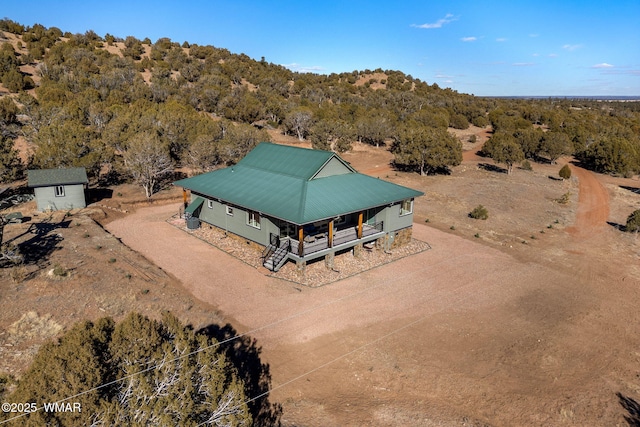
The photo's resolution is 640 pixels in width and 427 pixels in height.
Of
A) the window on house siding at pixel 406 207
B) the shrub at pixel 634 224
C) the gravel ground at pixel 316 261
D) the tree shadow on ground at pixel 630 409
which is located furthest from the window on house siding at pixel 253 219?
the shrub at pixel 634 224

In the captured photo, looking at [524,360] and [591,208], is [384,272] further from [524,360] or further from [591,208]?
[591,208]

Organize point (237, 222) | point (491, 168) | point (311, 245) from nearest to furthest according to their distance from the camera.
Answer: point (311, 245) → point (237, 222) → point (491, 168)

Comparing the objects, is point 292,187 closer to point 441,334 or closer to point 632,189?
point 441,334

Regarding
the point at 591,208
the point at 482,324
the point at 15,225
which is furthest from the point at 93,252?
the point at 591,208

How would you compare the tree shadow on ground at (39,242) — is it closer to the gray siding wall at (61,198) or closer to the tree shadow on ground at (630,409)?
the gray siding wall at (61,198)

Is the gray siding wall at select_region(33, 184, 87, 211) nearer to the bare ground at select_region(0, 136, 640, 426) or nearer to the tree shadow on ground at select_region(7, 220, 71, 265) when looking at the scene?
the tree shadow on ground at select_region(7, 220, 71, 265)

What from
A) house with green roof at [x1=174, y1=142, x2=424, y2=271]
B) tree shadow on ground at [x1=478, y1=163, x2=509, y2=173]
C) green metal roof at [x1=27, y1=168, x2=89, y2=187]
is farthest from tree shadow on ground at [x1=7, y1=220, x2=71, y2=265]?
tree shadow on ground at [x1=478, y1=163, x2=509, y2=173]

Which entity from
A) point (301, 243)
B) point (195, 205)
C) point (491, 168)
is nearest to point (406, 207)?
point (301, 243)
